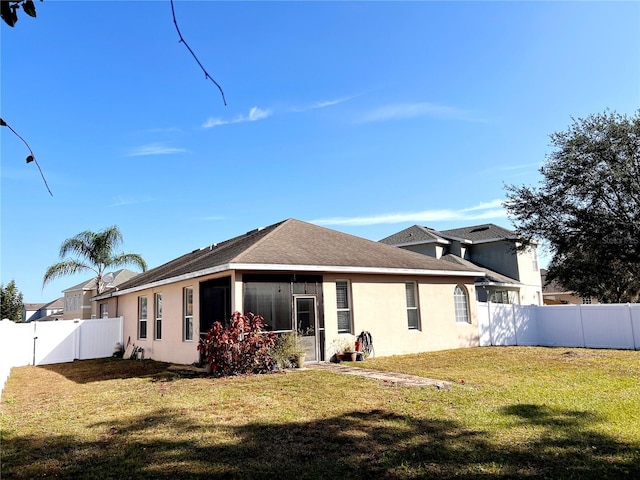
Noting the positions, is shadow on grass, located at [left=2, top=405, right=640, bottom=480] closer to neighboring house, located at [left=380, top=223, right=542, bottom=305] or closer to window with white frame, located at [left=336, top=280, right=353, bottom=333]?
window with white frame, located at [left=336, top=280, right=353, bottom=333]

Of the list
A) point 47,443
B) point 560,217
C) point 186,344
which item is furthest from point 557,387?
point 560,217

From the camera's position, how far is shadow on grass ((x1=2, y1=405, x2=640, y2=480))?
4238 mm

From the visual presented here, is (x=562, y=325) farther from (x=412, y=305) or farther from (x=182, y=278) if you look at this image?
(x=182, y=278)

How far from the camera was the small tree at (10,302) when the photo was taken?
156 ft

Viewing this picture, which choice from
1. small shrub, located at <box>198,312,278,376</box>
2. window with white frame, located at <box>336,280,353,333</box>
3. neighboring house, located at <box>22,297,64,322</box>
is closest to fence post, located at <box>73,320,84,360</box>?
small shrub, located at <box>198,312,278,376</box>

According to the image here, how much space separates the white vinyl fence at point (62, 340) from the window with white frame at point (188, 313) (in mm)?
6840

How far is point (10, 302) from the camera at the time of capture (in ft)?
158

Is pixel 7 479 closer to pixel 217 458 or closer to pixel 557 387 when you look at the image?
pixel 217 458

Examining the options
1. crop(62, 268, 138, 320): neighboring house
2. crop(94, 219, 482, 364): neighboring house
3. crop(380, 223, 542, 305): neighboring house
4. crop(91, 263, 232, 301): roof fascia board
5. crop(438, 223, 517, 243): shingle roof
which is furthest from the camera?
crop(62, 268, 138, 320): neighboring house

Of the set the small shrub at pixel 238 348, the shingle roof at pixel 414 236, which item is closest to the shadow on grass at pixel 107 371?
the small shrub at pixel 238 348

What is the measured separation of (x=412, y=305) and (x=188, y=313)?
7998 millimetres

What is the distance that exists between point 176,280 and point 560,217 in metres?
19.3

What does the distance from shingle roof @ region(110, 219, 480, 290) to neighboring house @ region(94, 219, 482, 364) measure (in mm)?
43

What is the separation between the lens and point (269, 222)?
19406 millimetres
